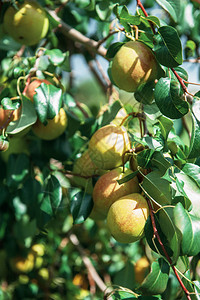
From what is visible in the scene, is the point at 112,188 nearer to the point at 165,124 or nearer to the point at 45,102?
the point at 165,124

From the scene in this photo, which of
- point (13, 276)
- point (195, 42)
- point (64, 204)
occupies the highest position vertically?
point (195, 42)

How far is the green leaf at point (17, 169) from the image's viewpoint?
1289 millimetres

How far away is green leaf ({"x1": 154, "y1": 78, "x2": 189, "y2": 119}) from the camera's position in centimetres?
84

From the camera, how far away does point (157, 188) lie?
808 millimetres

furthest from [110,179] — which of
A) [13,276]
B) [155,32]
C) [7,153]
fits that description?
[13,276]

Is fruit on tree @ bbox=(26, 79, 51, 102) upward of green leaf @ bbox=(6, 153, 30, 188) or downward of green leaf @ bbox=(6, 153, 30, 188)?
upward

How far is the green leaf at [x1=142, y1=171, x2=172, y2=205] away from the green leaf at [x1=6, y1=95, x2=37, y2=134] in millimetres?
336

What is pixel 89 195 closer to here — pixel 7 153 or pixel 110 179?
pixel 110 179

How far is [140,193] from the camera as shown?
2.96ft

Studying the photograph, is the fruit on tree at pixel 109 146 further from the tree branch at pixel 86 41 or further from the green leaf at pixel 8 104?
the tree branch at pixel 86 41

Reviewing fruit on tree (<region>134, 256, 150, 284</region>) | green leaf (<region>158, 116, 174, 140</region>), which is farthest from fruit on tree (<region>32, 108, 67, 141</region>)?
fruit on tree (<region>134, 256, 150, 284</region>)

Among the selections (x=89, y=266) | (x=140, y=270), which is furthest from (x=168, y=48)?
(x=89, y=266)

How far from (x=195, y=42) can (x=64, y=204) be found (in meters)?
0.84

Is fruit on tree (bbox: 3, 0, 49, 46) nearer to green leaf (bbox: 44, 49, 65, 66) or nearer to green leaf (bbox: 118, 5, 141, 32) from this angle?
green leaf (bbox: 44, 49, 65, 66)
